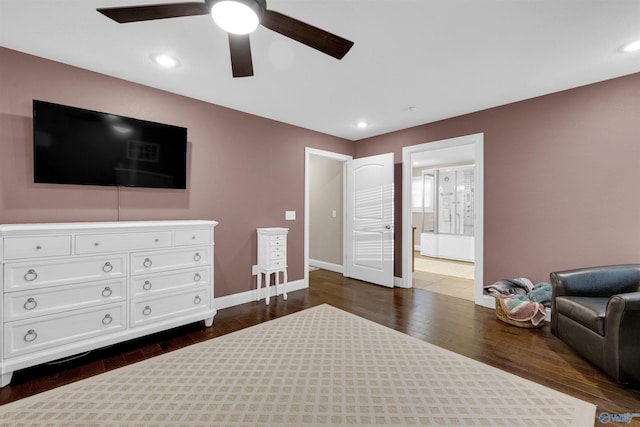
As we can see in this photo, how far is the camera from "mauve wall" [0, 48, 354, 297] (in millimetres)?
2334

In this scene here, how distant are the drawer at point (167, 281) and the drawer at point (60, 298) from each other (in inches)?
4.2

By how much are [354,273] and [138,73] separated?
4.08 metres

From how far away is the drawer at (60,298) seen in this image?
196 centimetres

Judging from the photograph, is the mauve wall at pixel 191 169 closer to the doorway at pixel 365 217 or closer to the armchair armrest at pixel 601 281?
the doorway at pixel 365 217

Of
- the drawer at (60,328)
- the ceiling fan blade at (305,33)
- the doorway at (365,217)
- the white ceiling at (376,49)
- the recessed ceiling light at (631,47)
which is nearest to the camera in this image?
the ceiling fan blade at (305,33)

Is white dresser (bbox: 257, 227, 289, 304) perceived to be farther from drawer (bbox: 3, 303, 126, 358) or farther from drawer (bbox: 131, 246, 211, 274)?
drawer (bbox: 3, 303, 126, 358)

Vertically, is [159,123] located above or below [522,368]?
above

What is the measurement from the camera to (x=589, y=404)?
1.75 meters

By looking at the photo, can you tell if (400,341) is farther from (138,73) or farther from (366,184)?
(138,73)

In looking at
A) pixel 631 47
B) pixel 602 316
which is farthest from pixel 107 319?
pixel 631 47

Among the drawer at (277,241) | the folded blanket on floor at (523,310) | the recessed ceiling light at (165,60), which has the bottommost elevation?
the folded blanket on floor at (523,310)

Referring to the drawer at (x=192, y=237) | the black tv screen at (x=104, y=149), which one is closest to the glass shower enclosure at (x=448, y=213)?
the drawer at (x=192, y=237)

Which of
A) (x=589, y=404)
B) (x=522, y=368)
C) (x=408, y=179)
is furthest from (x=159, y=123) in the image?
(x=589, y=404)

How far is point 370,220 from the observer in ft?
15.6
